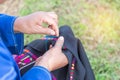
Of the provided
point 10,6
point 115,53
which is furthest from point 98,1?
point 10,6

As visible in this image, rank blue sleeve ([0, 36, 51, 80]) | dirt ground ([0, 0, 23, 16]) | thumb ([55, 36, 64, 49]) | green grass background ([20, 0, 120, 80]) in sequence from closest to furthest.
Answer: blue sleeve ([0, 36, 51, 80]) → thumb ([55, 36, 64, 49]) → green grass background ([20, 0, 120, 80]) → dirt ground ([0, 0, 23, 16])

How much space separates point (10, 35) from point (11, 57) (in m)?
0.41

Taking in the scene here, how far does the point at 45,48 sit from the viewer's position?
229cm

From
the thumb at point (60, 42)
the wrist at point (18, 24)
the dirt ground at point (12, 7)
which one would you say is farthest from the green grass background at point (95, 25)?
the wrist at point (18, 24)

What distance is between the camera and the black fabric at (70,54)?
2186 millimetres

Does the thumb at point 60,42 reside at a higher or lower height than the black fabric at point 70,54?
higher

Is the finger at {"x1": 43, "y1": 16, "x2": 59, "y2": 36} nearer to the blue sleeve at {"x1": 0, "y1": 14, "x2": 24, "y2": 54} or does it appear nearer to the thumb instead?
the thumb

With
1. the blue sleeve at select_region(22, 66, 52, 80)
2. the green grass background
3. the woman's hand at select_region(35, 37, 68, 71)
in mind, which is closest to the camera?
the blue sleeve at select_region(22, 66, 52, 80)

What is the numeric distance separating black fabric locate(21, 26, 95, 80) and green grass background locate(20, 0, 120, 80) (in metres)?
0.91

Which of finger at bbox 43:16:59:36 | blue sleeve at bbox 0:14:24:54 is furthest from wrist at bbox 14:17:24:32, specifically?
finger at bbox 43:16:59:36

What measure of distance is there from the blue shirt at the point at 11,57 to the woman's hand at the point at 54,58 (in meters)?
0.07

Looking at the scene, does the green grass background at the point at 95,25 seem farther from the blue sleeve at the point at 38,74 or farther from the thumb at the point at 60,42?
the blue sleeve at the point at 38,74

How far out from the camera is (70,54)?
216 cm

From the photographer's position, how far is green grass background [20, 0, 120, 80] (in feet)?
10.6
